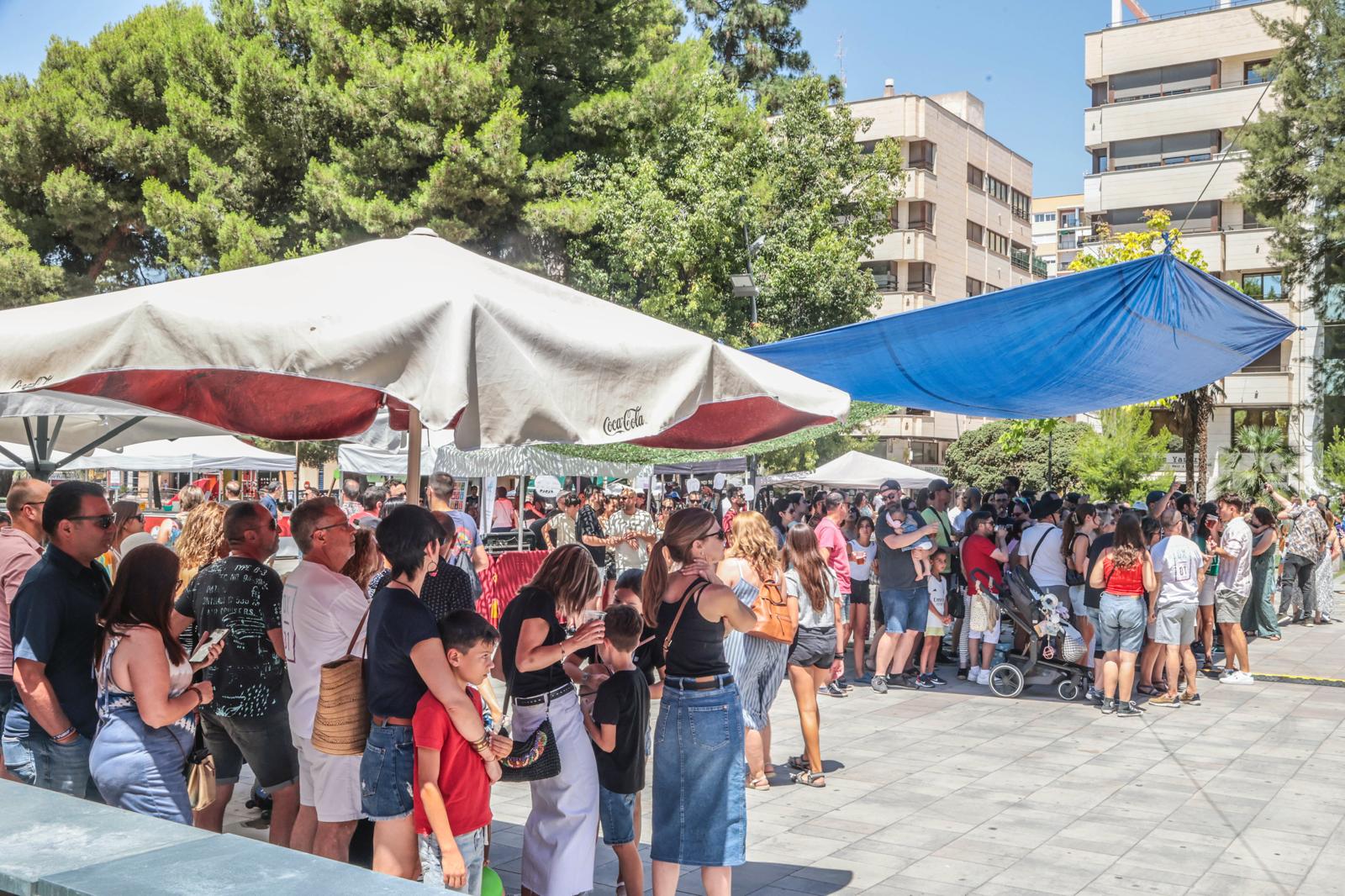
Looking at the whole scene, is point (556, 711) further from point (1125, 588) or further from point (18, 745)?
point (1125, 588)

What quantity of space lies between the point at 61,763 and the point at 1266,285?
48.1 meters

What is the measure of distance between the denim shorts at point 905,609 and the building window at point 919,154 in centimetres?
4504

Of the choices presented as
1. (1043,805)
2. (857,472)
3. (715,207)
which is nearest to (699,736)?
(1043,805)

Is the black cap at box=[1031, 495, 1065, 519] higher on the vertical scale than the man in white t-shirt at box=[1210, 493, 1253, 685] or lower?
higher

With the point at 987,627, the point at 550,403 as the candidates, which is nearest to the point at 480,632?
the point at 550,403

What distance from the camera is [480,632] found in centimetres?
401

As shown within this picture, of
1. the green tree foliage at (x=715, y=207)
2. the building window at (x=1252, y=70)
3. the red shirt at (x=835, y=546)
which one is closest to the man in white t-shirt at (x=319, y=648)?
the red shirt at (x=835, y=546)

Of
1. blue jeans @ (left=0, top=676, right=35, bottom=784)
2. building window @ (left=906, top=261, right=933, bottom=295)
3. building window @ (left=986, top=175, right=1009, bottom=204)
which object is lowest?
blue jeans @ (left=0, top=676, right=35, bottom=784)

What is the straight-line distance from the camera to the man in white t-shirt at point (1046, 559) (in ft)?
36.4

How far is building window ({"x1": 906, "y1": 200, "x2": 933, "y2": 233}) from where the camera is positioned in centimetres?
5428

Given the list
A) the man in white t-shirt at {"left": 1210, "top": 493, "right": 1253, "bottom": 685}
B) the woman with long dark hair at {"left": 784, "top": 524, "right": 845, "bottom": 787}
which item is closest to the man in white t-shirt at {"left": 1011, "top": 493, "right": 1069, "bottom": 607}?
the man in white t-shirt at {"left": 1210, "top": 493, "right": 1253, "bottom": 685}

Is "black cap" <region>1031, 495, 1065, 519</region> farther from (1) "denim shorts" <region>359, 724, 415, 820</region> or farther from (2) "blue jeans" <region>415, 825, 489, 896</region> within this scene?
(1) "denim shorts" <region>359, 724, 415, 820</region>

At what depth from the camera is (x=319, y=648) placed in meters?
4.58

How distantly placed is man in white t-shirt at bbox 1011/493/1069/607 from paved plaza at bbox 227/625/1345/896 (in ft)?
3.59
